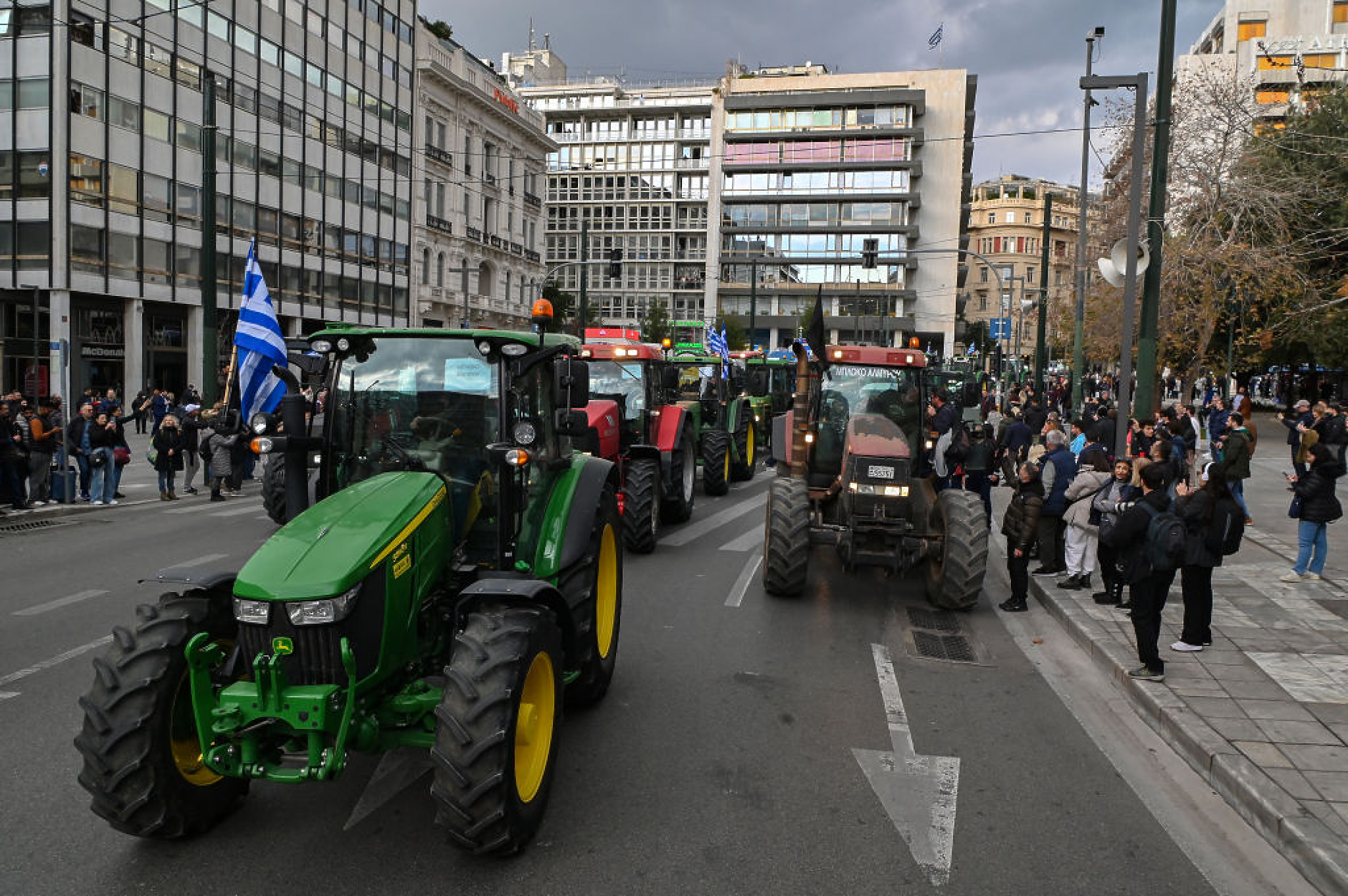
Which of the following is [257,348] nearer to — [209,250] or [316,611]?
[209,250]

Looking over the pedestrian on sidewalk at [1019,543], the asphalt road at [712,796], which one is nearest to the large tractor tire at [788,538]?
the asphalt road at [712,796]

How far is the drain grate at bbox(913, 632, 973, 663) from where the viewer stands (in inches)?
314

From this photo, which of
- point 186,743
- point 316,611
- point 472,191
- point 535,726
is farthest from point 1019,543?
point 472,191

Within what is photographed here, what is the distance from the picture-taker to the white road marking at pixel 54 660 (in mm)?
6691

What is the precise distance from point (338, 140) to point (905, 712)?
146 ft

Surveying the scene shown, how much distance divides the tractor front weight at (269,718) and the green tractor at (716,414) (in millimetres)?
10044

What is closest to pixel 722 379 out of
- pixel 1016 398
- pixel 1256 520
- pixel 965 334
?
pixel 1256 520

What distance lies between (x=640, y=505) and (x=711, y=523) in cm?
303

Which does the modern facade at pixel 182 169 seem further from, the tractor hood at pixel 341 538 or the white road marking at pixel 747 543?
the tractor hood at pixel 341 538

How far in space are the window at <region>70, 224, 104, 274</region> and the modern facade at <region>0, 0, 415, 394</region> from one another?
0.21ft

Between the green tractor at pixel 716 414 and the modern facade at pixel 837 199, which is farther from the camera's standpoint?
the modern facade at pixel 837 199

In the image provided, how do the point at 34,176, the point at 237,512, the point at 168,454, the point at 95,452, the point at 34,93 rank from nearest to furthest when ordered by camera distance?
the point at 237,512
the point at 95,452
the point at 168,454
the point at 34,93
the point at 34,176

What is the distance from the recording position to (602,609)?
6781 mm

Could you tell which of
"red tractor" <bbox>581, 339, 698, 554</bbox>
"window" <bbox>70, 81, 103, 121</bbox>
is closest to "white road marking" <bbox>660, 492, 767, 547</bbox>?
"red tractor" <bbox>581, 339, 698, 554</bbox>
